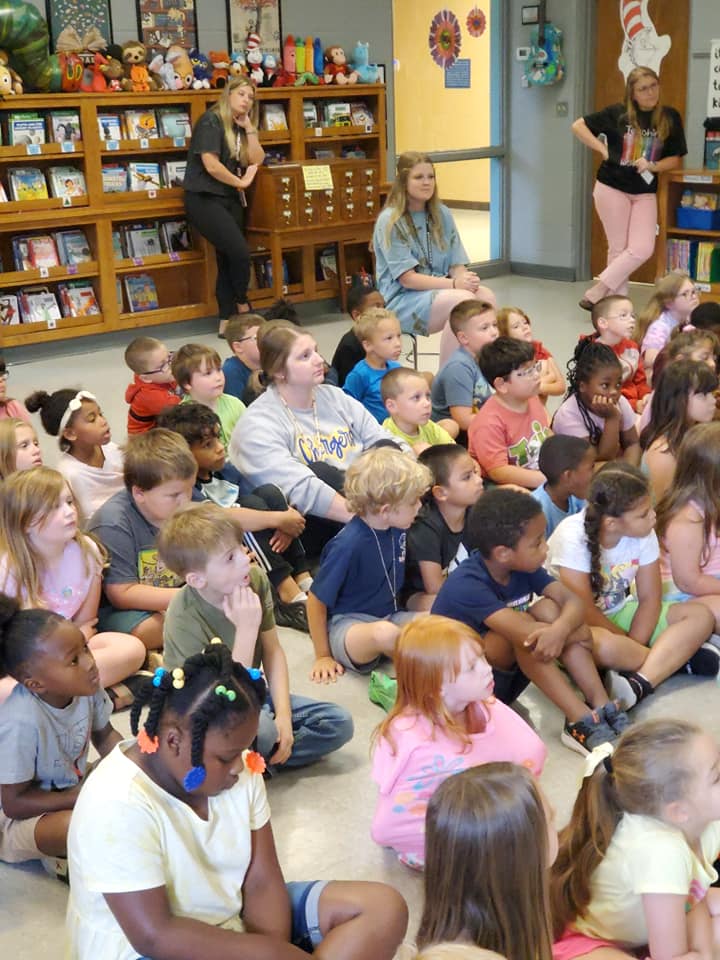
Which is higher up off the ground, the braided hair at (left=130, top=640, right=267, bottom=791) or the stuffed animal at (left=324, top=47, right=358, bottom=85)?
the stuffed animal at (left=324, top=47, right=358, bottom=85)

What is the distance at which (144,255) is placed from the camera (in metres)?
6.95

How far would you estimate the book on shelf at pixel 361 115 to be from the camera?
7.54m

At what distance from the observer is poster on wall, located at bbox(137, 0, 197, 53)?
6645mm

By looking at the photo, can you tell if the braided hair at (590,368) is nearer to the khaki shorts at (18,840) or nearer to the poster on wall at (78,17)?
the khaki shorts at (18,840)

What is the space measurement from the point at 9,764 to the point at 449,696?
0.82 m

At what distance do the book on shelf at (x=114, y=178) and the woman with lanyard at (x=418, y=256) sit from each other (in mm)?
2250

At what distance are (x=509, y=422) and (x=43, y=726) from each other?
2.13m

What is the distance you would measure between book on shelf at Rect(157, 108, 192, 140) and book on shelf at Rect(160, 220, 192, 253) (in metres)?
0.52

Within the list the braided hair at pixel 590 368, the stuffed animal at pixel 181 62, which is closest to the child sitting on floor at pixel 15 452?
the braided hair at pixel 590 368

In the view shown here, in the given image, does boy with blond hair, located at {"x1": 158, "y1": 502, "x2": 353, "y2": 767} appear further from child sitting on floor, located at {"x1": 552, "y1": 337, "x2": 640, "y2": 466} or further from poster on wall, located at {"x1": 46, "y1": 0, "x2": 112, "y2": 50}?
poster on wall, located at {"x1": 46, "y1": 0, "x2": 112, "y2": 50}

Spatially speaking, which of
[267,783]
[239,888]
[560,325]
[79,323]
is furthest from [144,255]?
[239,888]

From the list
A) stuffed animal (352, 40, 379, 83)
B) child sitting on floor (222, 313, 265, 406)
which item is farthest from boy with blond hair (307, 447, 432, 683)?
stuffed animal (352, 40, 379, 83)

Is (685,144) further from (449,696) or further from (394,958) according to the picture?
(394,958)

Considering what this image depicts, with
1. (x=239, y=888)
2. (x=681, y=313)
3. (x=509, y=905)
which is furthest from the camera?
(x=681, y=313)
